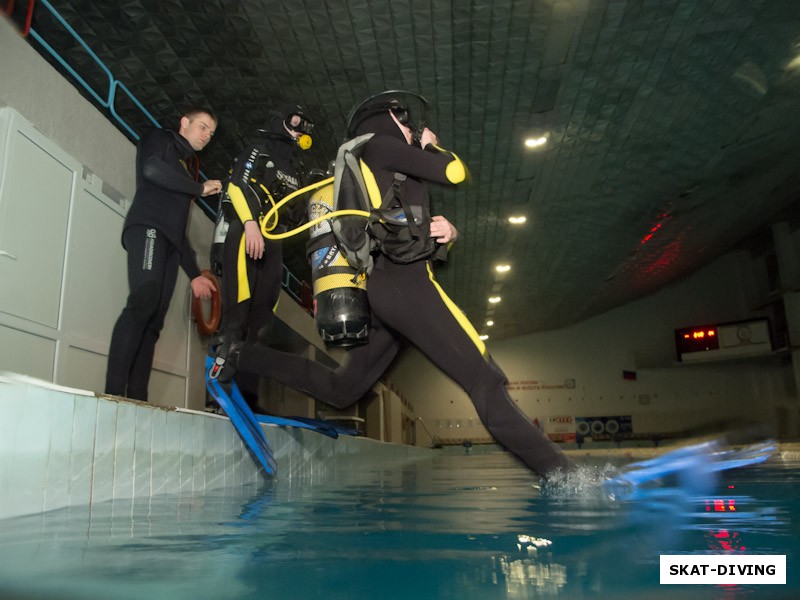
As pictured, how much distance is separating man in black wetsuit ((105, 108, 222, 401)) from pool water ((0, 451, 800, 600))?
48.3 inches

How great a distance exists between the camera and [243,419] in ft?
9.22

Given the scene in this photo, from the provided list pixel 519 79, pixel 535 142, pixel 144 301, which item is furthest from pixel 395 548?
pixel 535 142

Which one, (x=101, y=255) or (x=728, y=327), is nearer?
(x=101, y=255)

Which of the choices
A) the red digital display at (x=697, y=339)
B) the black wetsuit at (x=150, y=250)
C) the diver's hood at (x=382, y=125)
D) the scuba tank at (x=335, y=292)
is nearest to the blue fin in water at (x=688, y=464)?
the scuba tank at (x=335, y=292)

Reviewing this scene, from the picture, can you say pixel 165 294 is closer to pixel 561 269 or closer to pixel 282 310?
pixel 282 310

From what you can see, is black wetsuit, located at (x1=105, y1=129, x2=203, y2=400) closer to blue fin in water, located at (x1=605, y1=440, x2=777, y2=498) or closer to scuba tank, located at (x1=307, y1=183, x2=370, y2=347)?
scuba tank, located at (x1=307, y1=183, x2=370, y2=347)

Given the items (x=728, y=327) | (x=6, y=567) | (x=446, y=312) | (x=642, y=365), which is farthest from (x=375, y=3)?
(x=642, y=365)

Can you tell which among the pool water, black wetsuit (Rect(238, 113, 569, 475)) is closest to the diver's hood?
black wetsuit (Rect(238, 113, 569, 475))

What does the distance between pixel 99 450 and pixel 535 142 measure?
5.57 metres

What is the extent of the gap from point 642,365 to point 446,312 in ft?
60.2

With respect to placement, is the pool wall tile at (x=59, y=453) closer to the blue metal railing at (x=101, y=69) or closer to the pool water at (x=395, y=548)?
the pool water at (x=395, y=548)

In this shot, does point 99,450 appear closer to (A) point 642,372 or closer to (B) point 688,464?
(B) point 688,464

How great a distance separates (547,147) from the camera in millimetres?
6547

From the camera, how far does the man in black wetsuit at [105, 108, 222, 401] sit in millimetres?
2736
